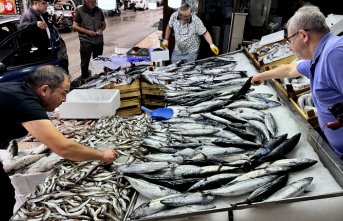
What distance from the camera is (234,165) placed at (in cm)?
256

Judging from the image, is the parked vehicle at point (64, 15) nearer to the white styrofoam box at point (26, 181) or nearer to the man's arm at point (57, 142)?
the white styrofoam box at point (26, 181)

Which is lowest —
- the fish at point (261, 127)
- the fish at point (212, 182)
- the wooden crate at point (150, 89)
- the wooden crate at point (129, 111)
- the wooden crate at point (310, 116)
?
the wooden crate at point (129, 111)

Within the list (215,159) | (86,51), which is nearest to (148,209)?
(215,159)

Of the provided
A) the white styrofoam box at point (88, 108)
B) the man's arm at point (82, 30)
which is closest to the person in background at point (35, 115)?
the white styrofoam box at point (88, 108)

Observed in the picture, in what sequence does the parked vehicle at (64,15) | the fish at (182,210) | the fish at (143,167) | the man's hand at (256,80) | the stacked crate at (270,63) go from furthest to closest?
the parked vehicle at (64,15)
the stacked crate at (270,63)
the man's hand at (256,80)
the fish at (143,167)
the fish at (182,210)

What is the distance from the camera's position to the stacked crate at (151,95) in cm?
572

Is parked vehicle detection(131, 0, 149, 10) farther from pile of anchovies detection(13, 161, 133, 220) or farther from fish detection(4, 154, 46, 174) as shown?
A: pile of anchovies detection(13, 161, 133, 220)

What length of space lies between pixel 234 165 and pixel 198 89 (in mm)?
2337

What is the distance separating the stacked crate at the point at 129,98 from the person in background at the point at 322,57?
135 inches

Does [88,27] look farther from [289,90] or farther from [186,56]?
[289,90]

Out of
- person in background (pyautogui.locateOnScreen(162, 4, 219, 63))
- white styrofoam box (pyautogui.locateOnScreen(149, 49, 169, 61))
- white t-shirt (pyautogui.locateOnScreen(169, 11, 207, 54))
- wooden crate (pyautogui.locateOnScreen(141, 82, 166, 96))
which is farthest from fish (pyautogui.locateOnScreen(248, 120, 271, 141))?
white t-shirt (pyautogui.locateOnScreen(169, 11, 207, 54))

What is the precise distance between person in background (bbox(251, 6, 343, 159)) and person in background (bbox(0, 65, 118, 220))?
216 cm

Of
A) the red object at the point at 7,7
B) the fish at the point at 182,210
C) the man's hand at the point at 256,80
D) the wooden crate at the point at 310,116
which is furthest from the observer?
the red object at the point at 7,7

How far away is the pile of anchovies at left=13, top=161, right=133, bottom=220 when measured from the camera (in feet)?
7.82
